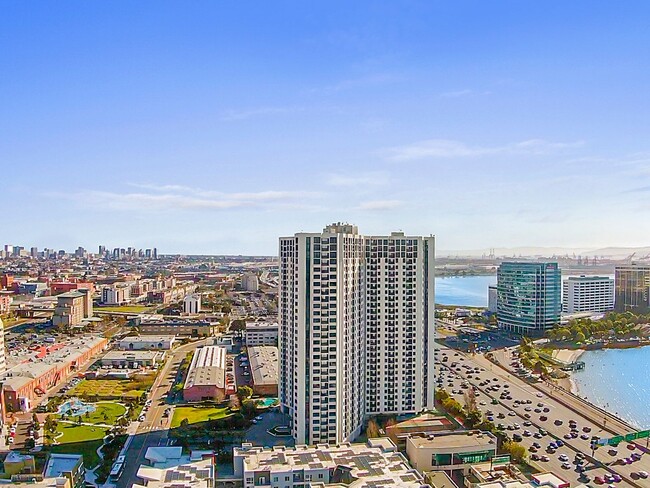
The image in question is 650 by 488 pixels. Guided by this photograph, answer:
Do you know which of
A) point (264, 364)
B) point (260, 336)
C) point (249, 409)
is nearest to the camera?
point (249, 409)

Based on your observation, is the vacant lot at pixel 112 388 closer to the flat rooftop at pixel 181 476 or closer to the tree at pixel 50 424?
the tree at pixel 50 424

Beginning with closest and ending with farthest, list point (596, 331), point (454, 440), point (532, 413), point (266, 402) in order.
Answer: point (454, 440), point (532, 413), point (266, 402), point (596, 331)

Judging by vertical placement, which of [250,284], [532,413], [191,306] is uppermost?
[250,284]

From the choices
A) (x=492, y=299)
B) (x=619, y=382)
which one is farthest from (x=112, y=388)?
(x=492, y=299)

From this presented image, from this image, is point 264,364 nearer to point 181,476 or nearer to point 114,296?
point 181,476

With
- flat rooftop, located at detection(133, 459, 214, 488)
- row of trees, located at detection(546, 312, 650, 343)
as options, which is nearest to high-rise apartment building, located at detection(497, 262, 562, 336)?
row of trees, located at detection(546, 312, 650, 343)

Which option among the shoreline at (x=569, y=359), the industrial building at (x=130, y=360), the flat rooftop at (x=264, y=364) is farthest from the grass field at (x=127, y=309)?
the shoreline at (x=569, y=359)

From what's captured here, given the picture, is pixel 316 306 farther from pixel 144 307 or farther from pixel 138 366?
pixel 144 307
